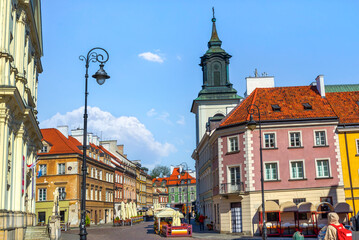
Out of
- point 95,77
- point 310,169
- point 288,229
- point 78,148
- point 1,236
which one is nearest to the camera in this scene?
point 95,77

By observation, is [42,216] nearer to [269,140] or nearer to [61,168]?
[61,168]

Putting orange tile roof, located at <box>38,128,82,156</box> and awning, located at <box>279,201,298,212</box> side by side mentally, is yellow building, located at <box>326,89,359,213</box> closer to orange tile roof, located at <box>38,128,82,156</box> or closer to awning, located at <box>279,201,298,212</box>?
awning, located at <box>279,201,298,212</box>

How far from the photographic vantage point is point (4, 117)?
2055 centimetres

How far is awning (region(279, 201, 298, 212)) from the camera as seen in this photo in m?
33.6

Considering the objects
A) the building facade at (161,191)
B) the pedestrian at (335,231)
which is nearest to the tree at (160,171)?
the building facade at (161,191)

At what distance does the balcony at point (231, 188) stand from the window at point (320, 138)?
7.55 m

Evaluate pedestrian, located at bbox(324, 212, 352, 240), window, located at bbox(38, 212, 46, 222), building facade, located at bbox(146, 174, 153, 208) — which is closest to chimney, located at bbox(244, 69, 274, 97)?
window, located at bbox(38, 212, 46, 222)

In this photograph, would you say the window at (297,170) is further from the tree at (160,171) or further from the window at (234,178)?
the tree at (160,171)

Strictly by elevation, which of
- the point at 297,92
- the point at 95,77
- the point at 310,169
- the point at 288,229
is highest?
the point at 297,92

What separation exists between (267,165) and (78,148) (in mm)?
31098

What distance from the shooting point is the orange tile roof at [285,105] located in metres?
36.8

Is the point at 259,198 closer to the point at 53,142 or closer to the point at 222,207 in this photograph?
the point at 222,207

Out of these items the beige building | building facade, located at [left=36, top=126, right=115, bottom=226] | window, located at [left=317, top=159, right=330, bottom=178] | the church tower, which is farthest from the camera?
the church tower

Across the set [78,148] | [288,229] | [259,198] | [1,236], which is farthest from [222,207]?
[78,148]
